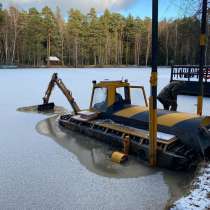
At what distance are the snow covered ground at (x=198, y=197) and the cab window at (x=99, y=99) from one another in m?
3.13

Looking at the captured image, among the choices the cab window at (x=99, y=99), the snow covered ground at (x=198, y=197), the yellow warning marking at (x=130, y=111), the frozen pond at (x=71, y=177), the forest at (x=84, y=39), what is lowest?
the frozen pond at (x=71, y=177)

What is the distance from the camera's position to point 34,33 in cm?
4531

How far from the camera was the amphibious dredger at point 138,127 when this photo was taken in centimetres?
476

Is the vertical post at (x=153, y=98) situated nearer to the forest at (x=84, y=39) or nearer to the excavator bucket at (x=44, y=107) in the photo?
the excavator bucket at (x=44, y=107)

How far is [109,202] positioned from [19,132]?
3843 mm

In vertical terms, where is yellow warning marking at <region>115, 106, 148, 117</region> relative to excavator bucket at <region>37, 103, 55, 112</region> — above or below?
above

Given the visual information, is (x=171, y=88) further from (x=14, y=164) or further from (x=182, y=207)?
(x=182, y=207)

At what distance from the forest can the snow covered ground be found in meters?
37.1

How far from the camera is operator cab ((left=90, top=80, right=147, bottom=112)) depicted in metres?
6.77

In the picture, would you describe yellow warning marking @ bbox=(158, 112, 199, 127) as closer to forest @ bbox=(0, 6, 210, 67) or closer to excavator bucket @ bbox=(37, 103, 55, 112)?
excavator bucket @ bbox=(37, 103, 55, 112)

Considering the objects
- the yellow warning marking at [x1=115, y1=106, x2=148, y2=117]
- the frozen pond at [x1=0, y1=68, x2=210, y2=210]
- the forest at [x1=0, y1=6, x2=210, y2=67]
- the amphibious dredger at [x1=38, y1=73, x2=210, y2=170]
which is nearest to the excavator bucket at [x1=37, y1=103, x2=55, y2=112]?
the amphibious dredger at [x1=38, y1=73, x2=210, y2=170]

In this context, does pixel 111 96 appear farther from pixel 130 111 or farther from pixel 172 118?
pixel 172 118

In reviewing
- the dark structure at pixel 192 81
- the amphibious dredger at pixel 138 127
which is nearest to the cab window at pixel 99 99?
the amphibious dredger at pixel 138 127

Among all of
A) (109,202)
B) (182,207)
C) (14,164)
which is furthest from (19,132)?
(182,207)
